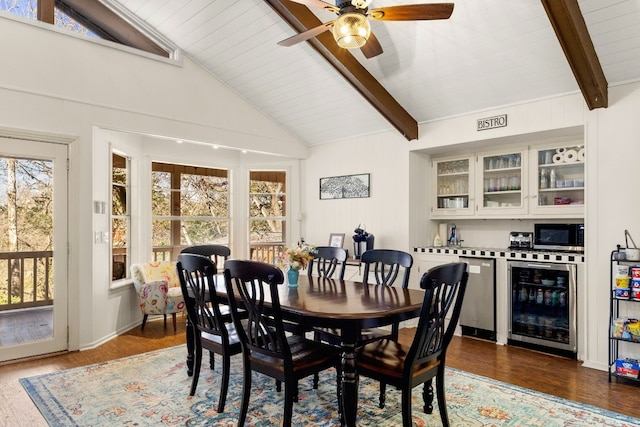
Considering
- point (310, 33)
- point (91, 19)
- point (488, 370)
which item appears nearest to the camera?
point (310, 33)

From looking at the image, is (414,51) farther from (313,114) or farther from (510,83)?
(313,114)

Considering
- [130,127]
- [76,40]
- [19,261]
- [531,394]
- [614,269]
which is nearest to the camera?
[531,394]

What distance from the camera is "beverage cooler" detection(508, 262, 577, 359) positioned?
396cm

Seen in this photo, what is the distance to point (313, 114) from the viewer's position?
562cm

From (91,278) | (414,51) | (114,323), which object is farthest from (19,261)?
(414,51)

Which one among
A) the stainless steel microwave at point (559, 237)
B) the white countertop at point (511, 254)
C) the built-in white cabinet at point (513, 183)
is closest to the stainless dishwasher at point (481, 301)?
the white countertop at point (511, 254)

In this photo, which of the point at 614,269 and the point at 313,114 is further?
the point at 313,114

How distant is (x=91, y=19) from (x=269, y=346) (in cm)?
412

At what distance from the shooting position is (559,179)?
4398 mm

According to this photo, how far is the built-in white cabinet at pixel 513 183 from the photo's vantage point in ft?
14.1

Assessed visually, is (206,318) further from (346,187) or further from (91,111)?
(346,187)

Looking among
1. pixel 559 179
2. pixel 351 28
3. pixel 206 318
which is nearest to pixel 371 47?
pixel 351 28

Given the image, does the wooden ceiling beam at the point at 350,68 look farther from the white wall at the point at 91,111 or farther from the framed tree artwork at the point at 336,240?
the white wall at the point at 91,111

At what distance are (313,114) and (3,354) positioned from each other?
4.26 m
